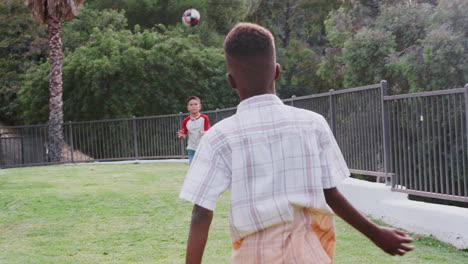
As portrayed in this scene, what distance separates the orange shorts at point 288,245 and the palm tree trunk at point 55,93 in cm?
2295

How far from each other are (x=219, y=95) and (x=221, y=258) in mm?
25898

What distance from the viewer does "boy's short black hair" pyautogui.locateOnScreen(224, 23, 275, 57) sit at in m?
2.58

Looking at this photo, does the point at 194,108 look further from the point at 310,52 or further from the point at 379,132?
the point at 310,52

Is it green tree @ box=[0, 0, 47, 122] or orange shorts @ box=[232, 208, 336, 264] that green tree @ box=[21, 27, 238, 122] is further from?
orange shorts @ box=[232, 208, 336, 264]

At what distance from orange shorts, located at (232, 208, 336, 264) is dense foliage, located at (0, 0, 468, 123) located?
19148mm

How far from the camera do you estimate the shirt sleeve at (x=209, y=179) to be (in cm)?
250

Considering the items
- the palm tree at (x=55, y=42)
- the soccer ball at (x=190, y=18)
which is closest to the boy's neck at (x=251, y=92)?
the soccer ball at (x=190, y=18)

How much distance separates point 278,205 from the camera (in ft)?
7.88

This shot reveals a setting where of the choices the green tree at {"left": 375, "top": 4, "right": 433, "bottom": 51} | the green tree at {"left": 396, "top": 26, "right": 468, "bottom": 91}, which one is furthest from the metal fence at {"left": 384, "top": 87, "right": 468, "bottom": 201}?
the green tree at {"left": 375, "top": 4, "right": 433, "bottom": 51}

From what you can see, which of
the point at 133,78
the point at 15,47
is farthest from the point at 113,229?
the point at 15,47

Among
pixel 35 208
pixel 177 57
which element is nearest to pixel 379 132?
pixel 35 208

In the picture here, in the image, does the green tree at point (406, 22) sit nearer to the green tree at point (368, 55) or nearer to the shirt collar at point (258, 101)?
the green tree at point (368, 55)

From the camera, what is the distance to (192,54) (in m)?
31.5

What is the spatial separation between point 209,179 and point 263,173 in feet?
0.68
